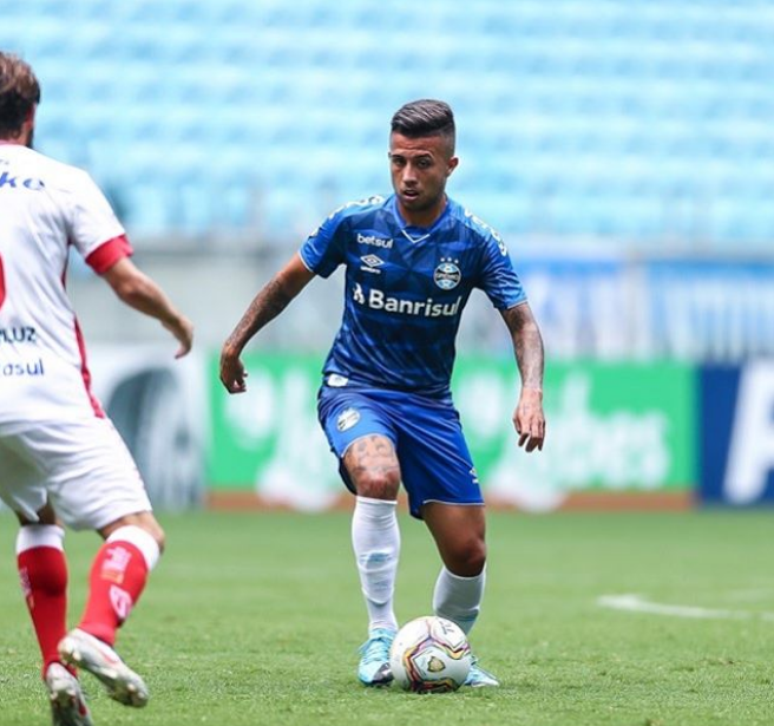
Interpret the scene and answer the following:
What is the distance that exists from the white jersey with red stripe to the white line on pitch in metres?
5.43

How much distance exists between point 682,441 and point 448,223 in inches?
525

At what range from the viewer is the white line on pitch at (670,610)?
945 centimetres

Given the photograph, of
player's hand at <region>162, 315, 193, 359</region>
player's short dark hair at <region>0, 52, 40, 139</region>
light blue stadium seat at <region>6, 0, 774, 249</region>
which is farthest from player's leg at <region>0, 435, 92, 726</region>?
light blue stadium seat at <region>6, 0, 774, 249</region>

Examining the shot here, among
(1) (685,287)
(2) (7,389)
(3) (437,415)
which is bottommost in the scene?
(1) (685,287)

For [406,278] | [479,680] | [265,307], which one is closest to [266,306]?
[265,307]

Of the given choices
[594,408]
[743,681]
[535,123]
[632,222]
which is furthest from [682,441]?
[743,681]

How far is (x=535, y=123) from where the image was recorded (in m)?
24.5

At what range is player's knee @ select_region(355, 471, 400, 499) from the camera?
6.20 meters

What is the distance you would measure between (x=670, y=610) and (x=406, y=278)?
4.06 meters

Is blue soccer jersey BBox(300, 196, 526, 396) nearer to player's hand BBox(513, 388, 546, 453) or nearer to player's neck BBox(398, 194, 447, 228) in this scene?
player's neck BBox(398, 194, 447, 228)

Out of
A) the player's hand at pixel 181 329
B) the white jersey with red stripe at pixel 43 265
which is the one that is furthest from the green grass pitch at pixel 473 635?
the player's hand at pixel 181 329

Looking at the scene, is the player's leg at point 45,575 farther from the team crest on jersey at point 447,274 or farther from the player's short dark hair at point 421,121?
the player's short dark hair at point 421,121

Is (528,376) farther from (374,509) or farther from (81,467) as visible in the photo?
(81,467)

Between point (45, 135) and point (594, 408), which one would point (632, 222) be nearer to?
point (594, 408)
